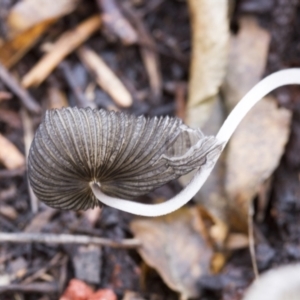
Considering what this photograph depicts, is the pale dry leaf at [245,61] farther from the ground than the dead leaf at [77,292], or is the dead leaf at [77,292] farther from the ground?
the pale dry leaf at [245,61]

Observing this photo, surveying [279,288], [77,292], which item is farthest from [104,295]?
[279,288]

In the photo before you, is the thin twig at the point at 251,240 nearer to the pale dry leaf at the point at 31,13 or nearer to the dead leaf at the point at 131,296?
the dead leaf at the point at 131,296

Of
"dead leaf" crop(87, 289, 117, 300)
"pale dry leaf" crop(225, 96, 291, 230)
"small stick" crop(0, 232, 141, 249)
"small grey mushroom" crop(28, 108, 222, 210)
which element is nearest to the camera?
"small grey mushroom" crop(28, 108, 222, 210)

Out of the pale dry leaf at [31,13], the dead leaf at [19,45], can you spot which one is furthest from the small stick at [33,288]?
the pale dry leaf at [31,13]

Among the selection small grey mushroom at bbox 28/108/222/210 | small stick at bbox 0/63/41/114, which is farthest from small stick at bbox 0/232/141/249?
small stick at bbox 0/63/41/114

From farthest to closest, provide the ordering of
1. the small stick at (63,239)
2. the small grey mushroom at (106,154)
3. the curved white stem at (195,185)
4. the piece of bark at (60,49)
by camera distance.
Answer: the piece of bark at (60,49) → the small stick at (63,239) → the curved white stem at (195,185) → the small grey mushroom at (106,154)

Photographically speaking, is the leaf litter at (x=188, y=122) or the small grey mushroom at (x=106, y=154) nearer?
the small grey mushroom at (x=106, y=154)

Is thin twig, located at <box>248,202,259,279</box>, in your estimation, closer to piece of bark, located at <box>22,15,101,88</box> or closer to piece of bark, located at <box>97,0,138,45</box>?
piece of bark, located at <box>97,0,138,45</box>

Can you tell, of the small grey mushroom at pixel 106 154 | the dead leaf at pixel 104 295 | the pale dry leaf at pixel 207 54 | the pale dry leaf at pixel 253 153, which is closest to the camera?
the small grey mushroom at pixel 106 154
